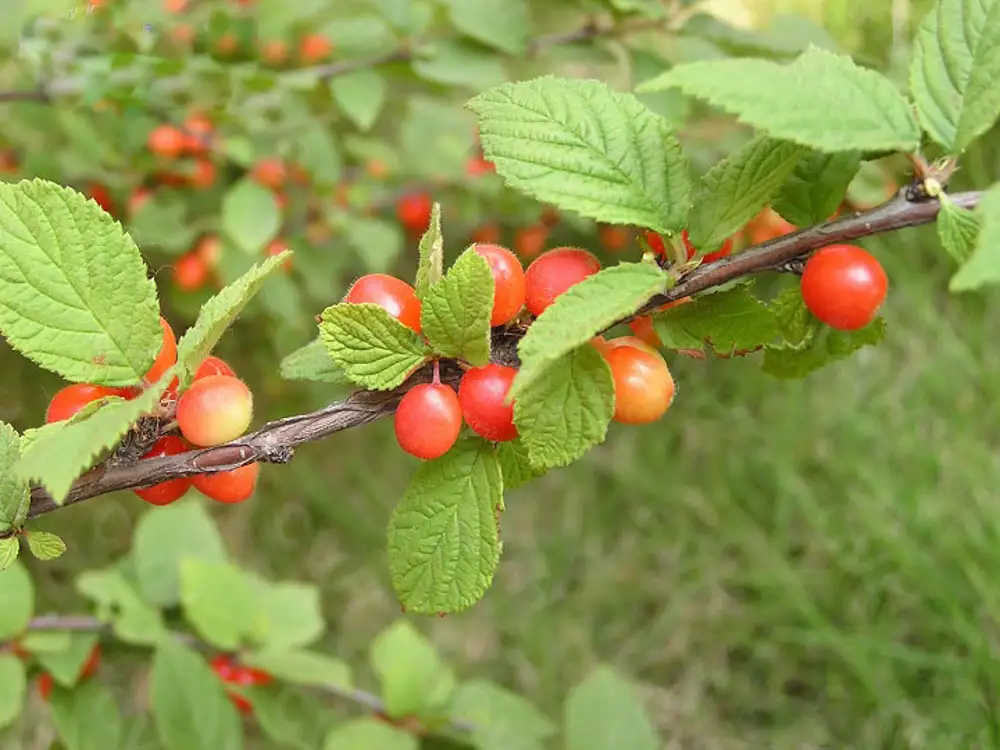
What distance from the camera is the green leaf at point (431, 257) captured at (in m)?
0.72

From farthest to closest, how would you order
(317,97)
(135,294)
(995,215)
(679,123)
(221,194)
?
(221,194) → (317,97) → (679,123) → (135,294) → (995,215)

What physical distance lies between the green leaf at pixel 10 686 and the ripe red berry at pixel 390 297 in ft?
3.22

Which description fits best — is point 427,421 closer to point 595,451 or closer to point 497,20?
point 497,20

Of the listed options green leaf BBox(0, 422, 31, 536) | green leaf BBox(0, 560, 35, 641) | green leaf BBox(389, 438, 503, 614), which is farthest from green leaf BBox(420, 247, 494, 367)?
green leaf BBox(0, 560, 35, 641)

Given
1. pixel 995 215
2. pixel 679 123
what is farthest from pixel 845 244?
pixel 679 123

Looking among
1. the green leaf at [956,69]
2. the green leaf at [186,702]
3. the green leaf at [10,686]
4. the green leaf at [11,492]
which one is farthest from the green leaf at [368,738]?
the green leaf at [956,69]

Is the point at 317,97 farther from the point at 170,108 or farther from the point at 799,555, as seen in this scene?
the point at 799,555

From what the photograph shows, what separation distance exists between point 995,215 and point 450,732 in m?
1.37

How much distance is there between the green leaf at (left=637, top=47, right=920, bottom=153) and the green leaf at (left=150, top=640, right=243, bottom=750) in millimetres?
1121

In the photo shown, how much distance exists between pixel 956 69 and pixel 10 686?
1.43 m

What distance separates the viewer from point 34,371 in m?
2.60

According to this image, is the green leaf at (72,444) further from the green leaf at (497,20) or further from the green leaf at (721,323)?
the green leaf at (497,20)

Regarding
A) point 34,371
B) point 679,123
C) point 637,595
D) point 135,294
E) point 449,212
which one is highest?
point 135,294

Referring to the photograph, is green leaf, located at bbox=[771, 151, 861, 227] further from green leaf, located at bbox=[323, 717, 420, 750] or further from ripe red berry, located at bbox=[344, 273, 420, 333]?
green leaf, located at bbox=[323, 717, 420, 750]
